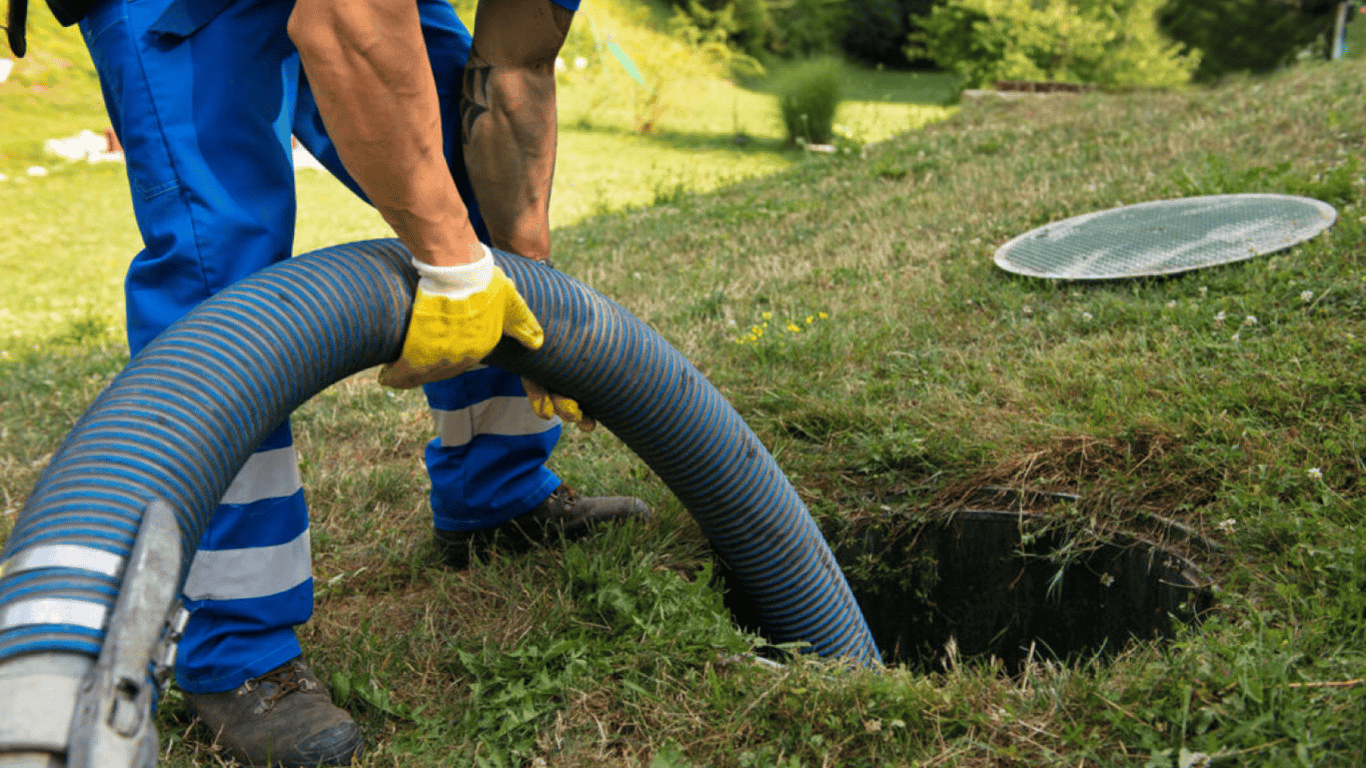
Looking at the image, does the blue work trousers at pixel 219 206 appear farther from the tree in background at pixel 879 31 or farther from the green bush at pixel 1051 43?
the tree in background at pixel 879 31

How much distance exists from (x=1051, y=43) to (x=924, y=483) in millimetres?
11669

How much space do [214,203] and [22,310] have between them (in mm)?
5621

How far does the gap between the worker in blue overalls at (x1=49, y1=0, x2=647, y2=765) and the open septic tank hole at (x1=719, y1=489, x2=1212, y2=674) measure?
3.48ft

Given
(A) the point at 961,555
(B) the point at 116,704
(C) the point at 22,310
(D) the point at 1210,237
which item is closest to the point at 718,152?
(C) the point at 22,310

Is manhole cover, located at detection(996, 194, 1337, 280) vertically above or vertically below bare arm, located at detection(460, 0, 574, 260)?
below

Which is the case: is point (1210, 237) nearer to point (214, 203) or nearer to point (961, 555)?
point (961, 555)

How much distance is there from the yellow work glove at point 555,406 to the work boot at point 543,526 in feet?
1.32

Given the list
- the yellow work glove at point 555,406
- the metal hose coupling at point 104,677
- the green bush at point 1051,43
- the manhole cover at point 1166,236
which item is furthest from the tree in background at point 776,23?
the metal hose coupling at point 104,677

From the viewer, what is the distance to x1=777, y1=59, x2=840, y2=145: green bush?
1213 cm

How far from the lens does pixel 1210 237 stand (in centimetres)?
352

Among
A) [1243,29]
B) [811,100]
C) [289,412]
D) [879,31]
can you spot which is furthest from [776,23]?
[289,412]

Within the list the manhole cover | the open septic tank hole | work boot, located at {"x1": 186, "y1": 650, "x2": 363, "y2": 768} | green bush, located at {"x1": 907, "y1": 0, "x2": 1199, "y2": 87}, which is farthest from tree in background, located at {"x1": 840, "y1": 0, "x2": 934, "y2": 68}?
work boot, located at {"x1": 186, "y1": 650, "x2": 363, "y2": 768}

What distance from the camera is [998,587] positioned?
8.39 feet

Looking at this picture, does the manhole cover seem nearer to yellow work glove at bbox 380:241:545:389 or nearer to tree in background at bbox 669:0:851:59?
yellow work glove at bbox 380:241:545:389
